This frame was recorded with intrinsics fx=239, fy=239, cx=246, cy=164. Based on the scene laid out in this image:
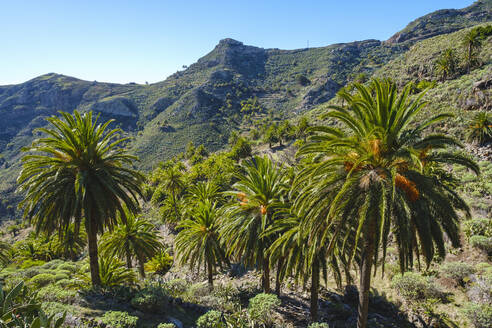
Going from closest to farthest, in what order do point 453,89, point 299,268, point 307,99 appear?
1. point 299,268
2. point 453,89
3. point 307,99

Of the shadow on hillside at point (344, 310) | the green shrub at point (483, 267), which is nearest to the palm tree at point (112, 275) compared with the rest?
the shadow on hillside at point (344, 310)

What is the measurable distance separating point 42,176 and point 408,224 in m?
15.5

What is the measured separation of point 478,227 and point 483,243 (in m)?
1.89

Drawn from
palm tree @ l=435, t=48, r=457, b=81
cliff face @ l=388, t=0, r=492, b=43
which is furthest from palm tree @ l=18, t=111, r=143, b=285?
cliff face @ l=388, t=0, r=492, b=43

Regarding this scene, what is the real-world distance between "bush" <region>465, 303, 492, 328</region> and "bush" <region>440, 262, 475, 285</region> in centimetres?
261

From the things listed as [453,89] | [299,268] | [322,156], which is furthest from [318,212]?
[453,89]

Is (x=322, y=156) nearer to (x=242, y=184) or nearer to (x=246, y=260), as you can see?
(x=242, y=184)

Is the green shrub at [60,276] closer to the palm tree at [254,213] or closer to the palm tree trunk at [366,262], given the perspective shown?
the palm tree at [254,213]

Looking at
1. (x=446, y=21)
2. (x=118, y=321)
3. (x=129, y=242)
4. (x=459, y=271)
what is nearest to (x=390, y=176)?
(x=118, y=321)

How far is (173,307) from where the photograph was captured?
14180mm

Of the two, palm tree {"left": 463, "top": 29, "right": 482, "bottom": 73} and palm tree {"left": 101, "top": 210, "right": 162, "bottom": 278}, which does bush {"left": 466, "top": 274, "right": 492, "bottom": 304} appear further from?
palm tree {"left": 463, "top": 29, "right": 482, "bottom": 73}

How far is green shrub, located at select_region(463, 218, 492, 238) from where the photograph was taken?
688 inches

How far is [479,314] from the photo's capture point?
1229 centimetres

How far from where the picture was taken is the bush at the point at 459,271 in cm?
1534
